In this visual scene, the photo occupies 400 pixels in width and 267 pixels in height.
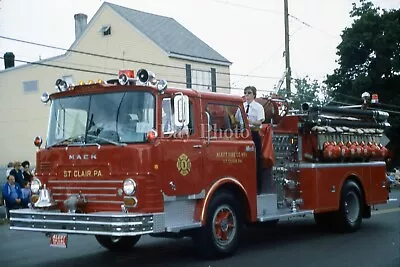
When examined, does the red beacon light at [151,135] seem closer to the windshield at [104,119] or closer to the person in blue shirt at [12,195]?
the windshield at [104,119]

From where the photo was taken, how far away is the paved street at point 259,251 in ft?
28.5

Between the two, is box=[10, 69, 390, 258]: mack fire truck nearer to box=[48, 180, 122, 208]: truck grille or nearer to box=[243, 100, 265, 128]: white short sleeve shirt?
box=[48, 180, 122, 208]: truck grille

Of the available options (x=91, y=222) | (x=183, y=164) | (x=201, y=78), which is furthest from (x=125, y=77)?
(x=201, y=78)

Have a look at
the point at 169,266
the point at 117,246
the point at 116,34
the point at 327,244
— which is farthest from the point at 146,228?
the point at 116,34

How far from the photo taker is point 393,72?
1435 inches

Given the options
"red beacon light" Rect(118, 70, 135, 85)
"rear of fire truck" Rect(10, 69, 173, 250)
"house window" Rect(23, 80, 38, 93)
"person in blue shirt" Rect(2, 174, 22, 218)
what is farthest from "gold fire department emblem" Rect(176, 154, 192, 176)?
"house window" Rect(23, 80, 38, 93)

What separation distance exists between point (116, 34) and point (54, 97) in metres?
24.7

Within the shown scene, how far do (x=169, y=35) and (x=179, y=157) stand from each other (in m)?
25.7

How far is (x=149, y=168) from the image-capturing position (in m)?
7.84

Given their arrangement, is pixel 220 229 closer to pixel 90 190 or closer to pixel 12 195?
pixel 90 190

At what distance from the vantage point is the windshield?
8086 mm

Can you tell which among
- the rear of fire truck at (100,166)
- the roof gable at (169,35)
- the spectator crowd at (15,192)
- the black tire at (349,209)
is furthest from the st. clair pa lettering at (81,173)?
the roof gable at (169,35)

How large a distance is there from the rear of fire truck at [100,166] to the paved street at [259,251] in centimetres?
104

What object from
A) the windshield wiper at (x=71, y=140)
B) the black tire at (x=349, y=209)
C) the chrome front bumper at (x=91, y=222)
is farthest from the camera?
the black tire at (x=349, y=209)
